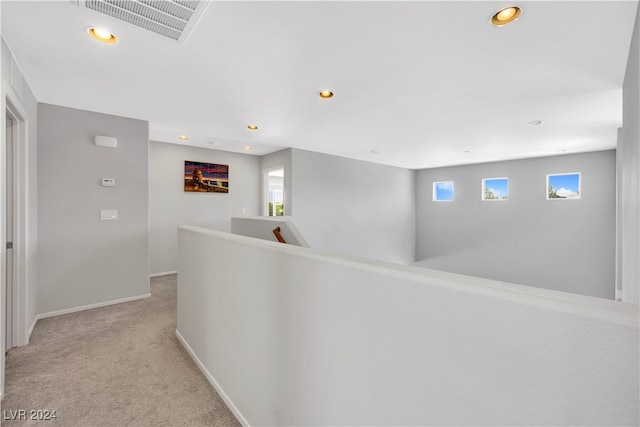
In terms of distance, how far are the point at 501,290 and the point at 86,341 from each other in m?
3.34

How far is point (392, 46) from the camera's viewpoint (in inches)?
74.5

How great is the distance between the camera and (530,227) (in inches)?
225

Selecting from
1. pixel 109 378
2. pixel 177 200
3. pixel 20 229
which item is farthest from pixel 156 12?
pixel 177 200

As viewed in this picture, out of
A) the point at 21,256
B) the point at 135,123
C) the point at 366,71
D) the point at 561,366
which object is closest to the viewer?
the point at 561,366

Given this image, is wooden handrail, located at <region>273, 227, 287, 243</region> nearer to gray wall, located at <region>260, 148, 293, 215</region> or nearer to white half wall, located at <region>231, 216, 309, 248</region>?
white half wall, located at <region>231, 216, 309, 248</region>

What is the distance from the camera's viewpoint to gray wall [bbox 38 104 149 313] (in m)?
3.04

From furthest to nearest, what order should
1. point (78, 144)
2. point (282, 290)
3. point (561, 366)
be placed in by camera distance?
point (78, 144)
point (282, 290)
point (561, 366)

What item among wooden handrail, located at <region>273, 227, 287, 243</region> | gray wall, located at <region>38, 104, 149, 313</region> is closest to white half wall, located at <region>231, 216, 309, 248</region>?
wooden handrail, located at <region>273, 227, 287, 243</region>

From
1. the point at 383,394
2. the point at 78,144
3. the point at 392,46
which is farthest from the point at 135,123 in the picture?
the point at 383,394

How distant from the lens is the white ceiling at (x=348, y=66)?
1619 millimetres

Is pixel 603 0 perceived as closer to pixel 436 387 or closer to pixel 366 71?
pixel 366 71

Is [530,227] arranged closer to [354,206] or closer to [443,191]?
[443,191]

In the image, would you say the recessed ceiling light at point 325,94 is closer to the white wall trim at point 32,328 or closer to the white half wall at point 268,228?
the white half wall at point 268,228

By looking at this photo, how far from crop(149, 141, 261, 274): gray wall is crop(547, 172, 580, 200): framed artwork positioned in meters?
6.21
